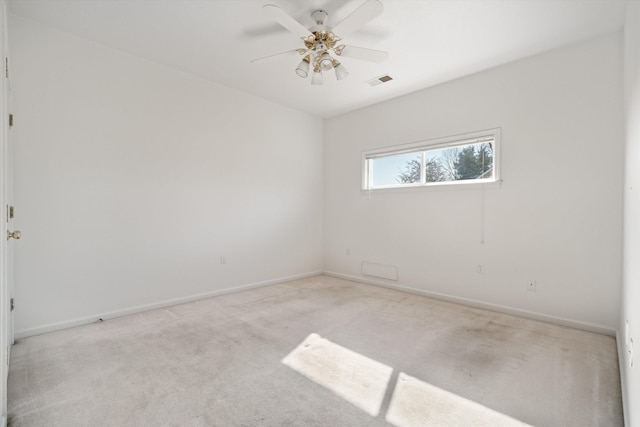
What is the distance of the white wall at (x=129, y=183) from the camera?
2.69 m

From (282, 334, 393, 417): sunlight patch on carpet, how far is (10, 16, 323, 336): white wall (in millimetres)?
2020

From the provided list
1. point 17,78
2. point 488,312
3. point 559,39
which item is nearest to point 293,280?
point 488,312

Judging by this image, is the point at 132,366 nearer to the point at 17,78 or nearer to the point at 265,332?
the point at 265,332

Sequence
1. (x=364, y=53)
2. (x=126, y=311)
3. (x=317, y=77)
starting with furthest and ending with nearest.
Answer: (x=126, y=311) → (x=317, y=77) → (x=364, y=53)

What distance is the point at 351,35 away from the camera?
2850 millimetres

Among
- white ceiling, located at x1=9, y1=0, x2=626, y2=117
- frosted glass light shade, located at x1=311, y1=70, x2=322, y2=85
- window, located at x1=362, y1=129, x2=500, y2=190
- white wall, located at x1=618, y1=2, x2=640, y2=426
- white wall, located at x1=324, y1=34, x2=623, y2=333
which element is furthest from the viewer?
window, located at x1=362, y1=129, x2=500, y2=190

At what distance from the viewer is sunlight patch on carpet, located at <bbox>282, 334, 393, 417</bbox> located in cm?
185

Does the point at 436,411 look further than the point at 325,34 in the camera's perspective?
No

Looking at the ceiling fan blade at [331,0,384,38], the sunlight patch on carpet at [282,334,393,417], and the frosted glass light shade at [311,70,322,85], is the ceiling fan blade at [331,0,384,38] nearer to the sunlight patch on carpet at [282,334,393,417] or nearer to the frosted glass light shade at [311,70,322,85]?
the frosted glass light shade at [311,70,322,85]

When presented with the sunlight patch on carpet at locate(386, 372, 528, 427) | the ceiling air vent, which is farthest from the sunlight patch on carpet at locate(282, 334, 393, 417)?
the ceiling air vent

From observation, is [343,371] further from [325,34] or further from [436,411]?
[325,34]

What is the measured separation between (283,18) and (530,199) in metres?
2.99

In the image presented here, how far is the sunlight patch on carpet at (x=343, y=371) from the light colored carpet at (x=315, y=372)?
11mm

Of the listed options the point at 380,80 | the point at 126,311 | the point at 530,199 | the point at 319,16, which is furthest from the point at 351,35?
the point at 126,311
